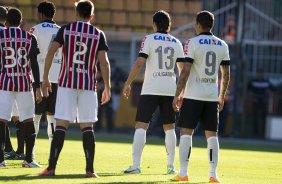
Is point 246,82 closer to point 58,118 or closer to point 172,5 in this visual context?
point 172,5

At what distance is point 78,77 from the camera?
12.2m

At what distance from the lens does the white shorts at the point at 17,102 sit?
1325 cm

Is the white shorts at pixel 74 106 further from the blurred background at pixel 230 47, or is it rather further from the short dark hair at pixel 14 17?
A: the blurred background at pixel 230 47

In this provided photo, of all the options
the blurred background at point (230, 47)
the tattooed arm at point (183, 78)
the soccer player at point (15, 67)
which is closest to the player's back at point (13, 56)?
the soccer player at point (15, 67)

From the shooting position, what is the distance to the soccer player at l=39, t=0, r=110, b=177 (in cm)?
1219

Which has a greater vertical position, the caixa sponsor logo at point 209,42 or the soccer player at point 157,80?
the caixa sponsor logo at point 209,42

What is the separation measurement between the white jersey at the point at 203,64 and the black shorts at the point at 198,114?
0.08 meters

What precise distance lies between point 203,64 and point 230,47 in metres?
16.6

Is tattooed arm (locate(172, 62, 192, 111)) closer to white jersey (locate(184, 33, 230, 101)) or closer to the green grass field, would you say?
white jersey (locate(184, 33, 230, 101))

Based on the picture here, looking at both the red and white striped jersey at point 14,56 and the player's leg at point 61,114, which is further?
the red and white striped jersey at point 14,56

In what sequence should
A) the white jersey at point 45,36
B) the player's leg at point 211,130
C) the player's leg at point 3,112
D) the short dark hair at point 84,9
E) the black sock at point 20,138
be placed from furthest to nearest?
the white jersey at point 45,36 < the black sock at point 20,138 < the player's leg at point 3,112 < the player's leg at point 211,130 < the short dark hair at point 84,9

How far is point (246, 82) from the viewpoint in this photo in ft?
95.5

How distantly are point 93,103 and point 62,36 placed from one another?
94 cm

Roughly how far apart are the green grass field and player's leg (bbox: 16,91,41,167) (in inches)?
8.0
